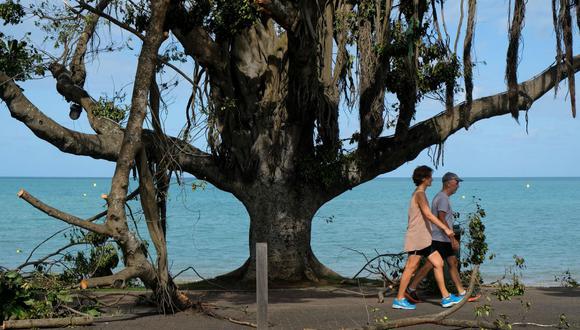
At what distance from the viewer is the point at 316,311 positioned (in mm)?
12695

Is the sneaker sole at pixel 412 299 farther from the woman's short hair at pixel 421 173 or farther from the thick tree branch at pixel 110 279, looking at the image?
the thick tree branch at pixel 110 279

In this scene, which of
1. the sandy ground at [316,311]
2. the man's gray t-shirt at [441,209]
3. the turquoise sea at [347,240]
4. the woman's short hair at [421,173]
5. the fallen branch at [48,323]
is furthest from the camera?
the turquoise sea at [347,240]

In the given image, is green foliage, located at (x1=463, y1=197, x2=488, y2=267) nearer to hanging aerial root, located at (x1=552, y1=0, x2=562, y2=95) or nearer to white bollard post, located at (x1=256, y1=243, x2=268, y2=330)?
hanging aerial root, located at (x1=552, y1=0, x2=562, y2=95)

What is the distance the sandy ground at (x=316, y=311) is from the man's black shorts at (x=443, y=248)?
74 cm

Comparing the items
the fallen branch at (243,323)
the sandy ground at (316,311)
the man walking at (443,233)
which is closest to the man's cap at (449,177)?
the man walking at (443,233)

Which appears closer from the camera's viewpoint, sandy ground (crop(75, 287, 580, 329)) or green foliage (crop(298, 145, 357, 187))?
sandy ground (crop(75, 287, 580, 329))

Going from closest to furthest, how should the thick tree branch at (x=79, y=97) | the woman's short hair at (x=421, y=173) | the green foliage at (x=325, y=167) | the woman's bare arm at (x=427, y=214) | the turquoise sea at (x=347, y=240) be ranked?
the woman's bare arm at (x=427, y=214) < the woman's short hair at (x=421, y=173) < the thick tree branch at (x=79, y=97) < the green foliage at (x=325, y=167) < the turquoise sea at (x=347, y=240)

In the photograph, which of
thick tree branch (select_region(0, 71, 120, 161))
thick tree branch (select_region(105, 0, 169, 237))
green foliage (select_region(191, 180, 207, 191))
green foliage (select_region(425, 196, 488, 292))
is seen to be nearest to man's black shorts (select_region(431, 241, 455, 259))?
green foliage (select_region(425, 196, 488, 292))

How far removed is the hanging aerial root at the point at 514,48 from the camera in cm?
1584

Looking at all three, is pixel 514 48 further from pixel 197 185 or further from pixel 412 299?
A: pixel 197 185

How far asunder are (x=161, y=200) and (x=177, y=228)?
4486 centimetres

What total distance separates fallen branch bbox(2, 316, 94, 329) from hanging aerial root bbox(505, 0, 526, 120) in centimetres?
862

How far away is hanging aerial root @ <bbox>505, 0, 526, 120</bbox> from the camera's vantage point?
15844 millimetres

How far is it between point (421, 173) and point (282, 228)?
4.88m
